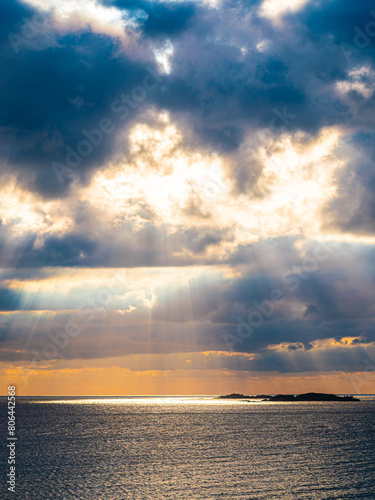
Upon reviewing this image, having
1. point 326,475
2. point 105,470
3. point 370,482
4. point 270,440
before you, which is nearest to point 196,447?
point 270,440

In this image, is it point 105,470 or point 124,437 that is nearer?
point 105,470

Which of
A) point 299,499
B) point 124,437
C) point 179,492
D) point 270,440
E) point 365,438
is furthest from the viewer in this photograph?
point 124,437

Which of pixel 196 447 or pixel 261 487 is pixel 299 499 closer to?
pixel 261 487

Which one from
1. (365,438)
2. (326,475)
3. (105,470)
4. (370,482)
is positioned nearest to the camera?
(370,482)

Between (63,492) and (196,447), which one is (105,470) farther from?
(196,447)

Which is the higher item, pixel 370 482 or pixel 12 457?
pixel 12 457

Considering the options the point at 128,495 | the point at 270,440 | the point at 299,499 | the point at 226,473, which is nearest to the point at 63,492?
the point at 128,495

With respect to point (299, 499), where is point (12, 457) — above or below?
above

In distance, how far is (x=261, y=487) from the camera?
50.8 meters

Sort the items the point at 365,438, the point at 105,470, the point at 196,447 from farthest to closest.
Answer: the point at 365,438
the point at 196,447
the point at 105,470

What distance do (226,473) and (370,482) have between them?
16865 mm

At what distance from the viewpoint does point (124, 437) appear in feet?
372

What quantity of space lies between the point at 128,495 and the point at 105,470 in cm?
1752

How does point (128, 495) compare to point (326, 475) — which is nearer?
point (128, 495)
